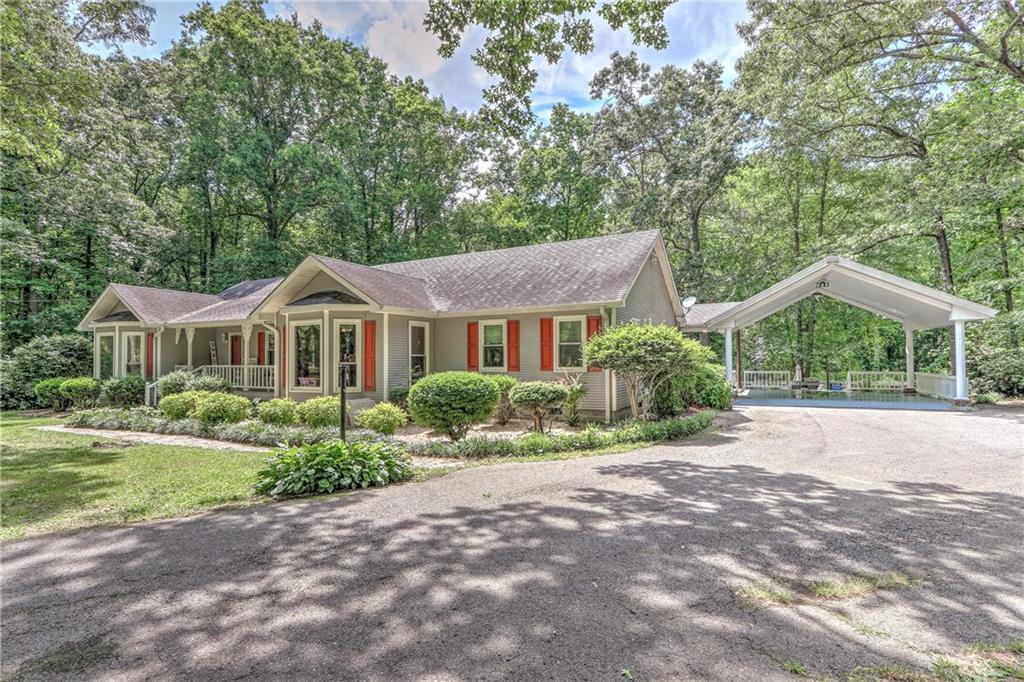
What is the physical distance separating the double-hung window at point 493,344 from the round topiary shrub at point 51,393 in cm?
1501

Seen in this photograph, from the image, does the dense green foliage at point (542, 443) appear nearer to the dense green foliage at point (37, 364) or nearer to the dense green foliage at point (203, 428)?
the dense green foliage at point (203, 428)

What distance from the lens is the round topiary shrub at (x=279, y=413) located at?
37.6 ft

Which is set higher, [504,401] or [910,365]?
[910,365]

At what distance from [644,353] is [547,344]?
350 cm

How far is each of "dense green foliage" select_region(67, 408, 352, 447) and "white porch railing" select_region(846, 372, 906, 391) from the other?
2169 centimetres

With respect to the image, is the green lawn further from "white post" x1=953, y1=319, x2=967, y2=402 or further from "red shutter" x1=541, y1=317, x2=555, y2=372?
"white post" x1=953, y1=319, x2=967, y2=402

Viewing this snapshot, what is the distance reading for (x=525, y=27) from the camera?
634 cm

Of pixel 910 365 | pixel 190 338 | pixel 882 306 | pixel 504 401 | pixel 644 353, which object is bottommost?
pixel 504 401

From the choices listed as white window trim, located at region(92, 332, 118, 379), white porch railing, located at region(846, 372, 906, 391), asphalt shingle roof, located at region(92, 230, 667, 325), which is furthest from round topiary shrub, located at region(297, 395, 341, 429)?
white porch railing, located at region(846, 372, 906, 391)

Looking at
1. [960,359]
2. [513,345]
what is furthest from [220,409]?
[960,359]

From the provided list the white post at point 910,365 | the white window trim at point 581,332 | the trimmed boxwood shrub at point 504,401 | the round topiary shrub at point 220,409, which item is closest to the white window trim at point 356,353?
the round topiary shrub at point 220,409

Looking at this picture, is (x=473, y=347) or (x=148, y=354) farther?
(x=148, y=354)

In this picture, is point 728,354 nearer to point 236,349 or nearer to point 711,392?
point 711,392

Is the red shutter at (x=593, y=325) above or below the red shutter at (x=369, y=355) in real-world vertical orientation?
above
